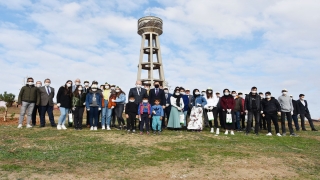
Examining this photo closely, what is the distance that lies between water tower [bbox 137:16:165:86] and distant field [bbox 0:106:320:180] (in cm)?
3344

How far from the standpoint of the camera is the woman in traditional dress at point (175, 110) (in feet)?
37.4

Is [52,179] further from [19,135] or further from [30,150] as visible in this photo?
[19,135]

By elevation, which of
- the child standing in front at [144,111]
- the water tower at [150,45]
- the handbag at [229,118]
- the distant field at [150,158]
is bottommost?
the distant field at [150,158]

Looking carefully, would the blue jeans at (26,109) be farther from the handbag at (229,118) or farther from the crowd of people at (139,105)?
the handbag at (229,118)

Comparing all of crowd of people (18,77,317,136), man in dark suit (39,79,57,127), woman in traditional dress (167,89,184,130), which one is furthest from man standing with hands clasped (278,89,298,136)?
man in dark suit (39,79,57,127)

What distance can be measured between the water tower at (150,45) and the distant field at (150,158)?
33441mm

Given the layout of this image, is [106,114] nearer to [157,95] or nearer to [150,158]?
[157,95]

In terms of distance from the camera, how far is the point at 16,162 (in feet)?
18.3

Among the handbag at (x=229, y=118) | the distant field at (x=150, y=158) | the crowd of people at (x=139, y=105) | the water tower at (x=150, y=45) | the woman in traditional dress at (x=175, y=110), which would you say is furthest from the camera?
the water tower at (x=150, y=45)

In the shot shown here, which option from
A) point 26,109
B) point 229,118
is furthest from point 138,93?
point 26,109

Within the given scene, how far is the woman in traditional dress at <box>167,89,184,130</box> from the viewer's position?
11.4m

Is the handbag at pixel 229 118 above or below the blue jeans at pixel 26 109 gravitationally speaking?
below

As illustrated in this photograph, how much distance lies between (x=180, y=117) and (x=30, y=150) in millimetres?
6404

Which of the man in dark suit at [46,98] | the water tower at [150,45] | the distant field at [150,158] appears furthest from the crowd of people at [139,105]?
the water tower at [150,45]
